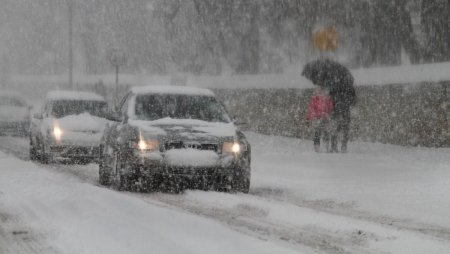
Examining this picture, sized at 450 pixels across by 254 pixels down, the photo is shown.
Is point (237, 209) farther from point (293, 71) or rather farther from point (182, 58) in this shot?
point (182, 58)

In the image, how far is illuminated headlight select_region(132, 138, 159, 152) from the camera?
39.1ft

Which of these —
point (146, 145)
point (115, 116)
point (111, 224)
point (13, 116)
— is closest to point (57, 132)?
point (115, 116)

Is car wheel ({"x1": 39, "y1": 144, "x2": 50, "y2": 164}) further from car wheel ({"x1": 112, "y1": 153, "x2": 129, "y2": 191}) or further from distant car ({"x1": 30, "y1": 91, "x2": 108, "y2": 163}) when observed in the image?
car wheel ({"x1": 112, "y1": 153, "x2": 129, "y2": 191})

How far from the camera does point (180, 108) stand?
13.4 metres

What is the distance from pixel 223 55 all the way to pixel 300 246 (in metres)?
22.5

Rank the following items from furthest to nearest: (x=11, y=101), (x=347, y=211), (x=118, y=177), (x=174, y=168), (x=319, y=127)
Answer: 1. (x=11, y=101)
2. (x=319, y=127)
3. (x=118, y=177)
4. (x=174, y=168)
5. (x=347, y=211)

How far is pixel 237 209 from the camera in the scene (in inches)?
400

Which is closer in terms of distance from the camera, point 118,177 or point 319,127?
point 118,177

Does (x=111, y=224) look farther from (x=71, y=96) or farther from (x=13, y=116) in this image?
(x=13, y=116)

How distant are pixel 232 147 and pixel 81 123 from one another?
6.64m

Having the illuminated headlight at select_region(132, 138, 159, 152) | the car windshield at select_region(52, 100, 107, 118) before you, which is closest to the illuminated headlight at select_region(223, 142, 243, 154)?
the illuminated headlight at select_region(132, 138, 159, 152)

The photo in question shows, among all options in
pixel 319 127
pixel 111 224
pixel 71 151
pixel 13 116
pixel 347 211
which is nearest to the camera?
pixel 111 224

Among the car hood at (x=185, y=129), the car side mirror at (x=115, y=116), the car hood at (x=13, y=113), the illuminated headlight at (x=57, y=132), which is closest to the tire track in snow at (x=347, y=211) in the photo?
the car hood at (x=185, y=129)

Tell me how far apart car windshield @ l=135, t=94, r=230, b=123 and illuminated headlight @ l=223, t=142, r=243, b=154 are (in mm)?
1027
